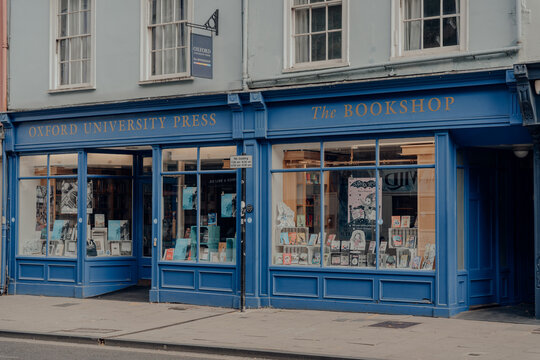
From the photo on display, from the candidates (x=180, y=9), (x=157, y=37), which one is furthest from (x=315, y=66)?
(x=157, y=37)

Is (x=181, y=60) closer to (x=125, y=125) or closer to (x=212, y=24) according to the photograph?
(x=212, y=24)

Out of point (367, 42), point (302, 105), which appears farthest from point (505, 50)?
point (302, 105)

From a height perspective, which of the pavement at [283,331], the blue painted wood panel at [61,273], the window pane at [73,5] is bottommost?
the pavement at [283,331]

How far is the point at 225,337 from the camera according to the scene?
474 inches

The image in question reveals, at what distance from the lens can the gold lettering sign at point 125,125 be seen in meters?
16.1

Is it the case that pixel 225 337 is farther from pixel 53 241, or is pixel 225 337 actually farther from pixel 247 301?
pixel 53 241

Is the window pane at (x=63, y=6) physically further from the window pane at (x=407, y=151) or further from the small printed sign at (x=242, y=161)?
the window pane at (x=407, y=151)

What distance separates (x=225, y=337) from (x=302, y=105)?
197 inches

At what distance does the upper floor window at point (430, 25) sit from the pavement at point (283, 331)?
4752 millimetres

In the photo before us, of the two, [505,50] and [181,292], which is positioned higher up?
[505,50]

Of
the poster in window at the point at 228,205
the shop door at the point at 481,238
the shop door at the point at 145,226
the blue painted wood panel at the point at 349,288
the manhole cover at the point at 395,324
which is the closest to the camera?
the manhole cover at the point at 395,324

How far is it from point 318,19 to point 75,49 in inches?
248

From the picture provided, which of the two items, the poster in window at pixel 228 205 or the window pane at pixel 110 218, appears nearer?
the poster in window at pixel 228 205

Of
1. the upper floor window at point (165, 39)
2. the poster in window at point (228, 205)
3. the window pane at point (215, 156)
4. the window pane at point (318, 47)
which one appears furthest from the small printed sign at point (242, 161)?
the upper floor window at point (165, 39)
